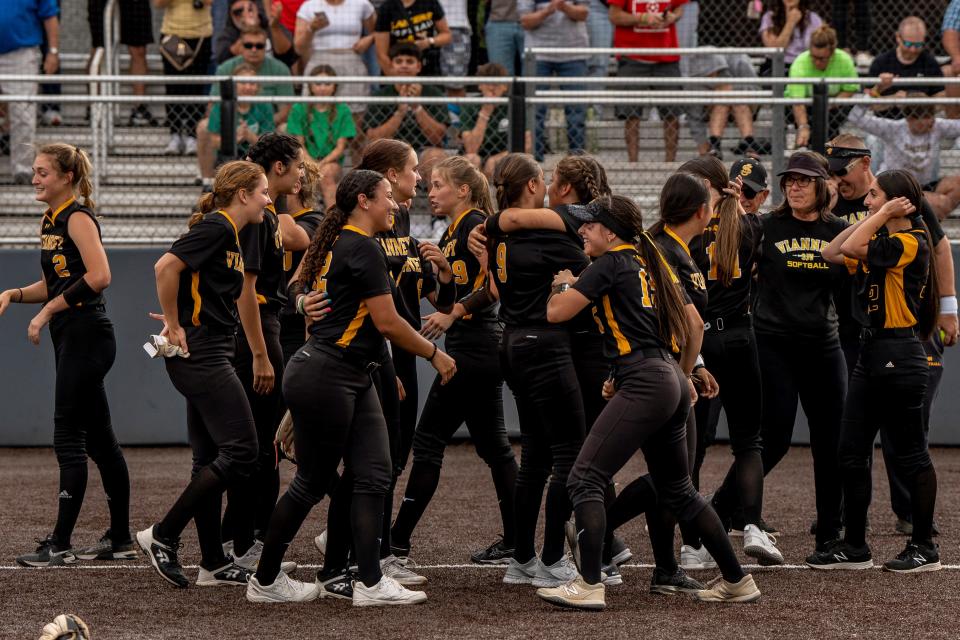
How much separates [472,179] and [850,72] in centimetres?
596

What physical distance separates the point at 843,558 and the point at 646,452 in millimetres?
1396

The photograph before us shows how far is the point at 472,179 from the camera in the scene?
6297mm

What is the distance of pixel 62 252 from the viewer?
6355 mm

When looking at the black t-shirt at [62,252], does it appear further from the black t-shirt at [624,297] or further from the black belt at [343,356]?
the black t-shirt at [624,297]

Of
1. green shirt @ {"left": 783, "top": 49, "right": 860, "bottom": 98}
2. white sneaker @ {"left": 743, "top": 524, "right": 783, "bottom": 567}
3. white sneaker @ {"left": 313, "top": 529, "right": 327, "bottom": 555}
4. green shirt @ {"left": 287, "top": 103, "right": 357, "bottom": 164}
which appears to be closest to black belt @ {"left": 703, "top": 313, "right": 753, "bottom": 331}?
white sneaker @ {"left": 743, "top": 524, "right": 783, "bottom": 567}

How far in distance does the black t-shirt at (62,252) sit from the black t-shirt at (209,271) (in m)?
0.83

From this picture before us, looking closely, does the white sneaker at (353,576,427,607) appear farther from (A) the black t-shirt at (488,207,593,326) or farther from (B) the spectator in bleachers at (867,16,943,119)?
(B) the spectator in bleachers at (867,16,943,119)

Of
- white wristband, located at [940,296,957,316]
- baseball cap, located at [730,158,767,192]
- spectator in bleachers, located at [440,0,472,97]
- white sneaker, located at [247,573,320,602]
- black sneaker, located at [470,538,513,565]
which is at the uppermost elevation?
spectator in bleachers, located at [440,0,472,97]

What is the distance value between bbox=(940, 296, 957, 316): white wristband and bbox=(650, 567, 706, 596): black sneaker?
1.95m

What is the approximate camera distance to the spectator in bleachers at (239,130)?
988 cm

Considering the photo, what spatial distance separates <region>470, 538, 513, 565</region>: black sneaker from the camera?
646 cm

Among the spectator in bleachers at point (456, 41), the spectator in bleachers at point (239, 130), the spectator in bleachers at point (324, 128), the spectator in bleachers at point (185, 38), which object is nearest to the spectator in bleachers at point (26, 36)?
the spectator in bleachers at point (185, 38)

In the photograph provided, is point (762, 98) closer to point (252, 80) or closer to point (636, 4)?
point (636, 4)

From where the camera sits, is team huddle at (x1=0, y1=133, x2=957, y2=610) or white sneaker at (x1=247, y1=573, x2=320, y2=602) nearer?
team huddle at (x1=0, y1=133, x2=957, y2=610)
